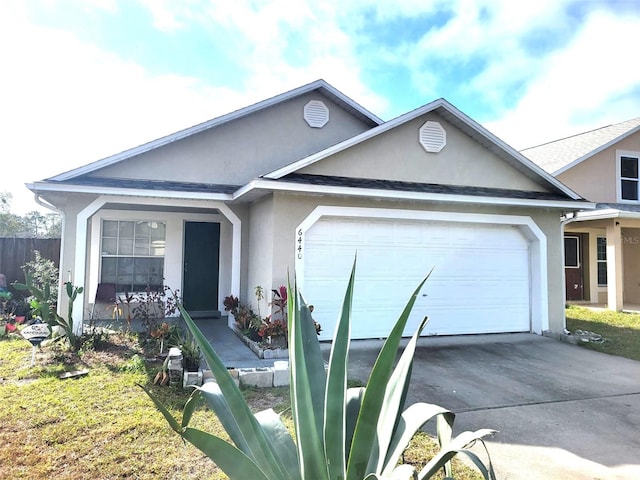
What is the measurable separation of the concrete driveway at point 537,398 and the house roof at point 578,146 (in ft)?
26.8

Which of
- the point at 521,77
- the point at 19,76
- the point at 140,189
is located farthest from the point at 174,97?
the point at 521,77

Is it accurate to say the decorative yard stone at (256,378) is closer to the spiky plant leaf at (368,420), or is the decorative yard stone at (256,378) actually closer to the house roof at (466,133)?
the house roof at (466,133)

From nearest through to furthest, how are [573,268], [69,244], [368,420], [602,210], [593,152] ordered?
[368,420] → [69,244] → [602,210] → [593,152] → [573,268]

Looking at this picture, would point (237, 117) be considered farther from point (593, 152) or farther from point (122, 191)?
point (593, 152)

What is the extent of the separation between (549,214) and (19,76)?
12230mm

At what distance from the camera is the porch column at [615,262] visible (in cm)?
1360

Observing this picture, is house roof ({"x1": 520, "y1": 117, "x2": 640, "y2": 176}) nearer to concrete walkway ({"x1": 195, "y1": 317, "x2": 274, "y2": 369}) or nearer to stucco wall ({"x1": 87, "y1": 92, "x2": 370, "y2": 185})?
stucco wall ({"x1": 87, "y1": 92, "x2": 370, "y2": 185})

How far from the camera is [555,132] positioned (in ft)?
73.8

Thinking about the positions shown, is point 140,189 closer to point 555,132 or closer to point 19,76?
point 19,76

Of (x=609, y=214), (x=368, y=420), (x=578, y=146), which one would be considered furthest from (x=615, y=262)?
(x=368, y=420)

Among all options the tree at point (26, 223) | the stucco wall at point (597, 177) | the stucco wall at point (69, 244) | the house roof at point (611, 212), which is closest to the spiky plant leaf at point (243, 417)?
the stucco wall at point (69, 244)

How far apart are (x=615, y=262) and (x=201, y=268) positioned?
42.5ft

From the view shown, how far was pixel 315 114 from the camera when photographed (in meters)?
11.4

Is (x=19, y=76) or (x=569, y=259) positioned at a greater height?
(x=19, y=76)
